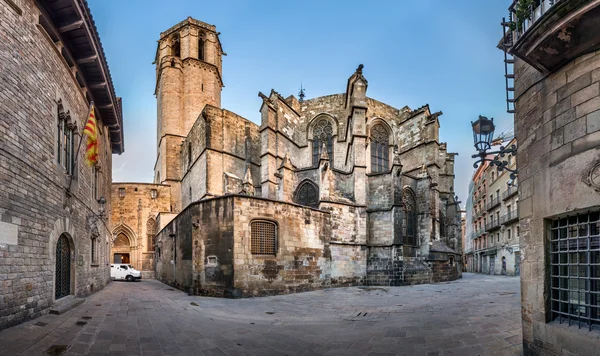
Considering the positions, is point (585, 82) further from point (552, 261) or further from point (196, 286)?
point (196, 286)

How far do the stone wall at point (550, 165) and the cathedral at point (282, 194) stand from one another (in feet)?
32.0

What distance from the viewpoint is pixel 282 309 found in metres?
9.96

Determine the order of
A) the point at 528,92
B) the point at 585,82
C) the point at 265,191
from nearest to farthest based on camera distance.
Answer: the point at 585,82
the point at 528,92
the point at 265,191

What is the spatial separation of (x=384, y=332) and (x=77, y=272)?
9.63 metres

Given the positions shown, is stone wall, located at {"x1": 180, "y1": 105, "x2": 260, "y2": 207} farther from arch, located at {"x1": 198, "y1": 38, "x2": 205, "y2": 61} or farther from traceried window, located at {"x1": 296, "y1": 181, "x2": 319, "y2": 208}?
arch, located at {"x1": 198, "y1": 38, "x2": 205, "y2": 61}

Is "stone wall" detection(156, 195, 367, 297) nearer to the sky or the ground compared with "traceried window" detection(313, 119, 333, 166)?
nearer to the ground

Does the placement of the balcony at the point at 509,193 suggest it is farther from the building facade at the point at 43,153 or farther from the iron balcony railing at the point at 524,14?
the building facade at the point at 43,153

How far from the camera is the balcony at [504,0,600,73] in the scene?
11.7 feet

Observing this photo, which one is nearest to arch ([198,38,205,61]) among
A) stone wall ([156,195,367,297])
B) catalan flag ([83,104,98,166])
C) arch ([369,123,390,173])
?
arch ([369,123,390,173])

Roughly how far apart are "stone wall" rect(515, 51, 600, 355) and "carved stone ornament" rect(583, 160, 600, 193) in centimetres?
1

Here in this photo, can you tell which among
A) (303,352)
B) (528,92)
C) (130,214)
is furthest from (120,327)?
(130,214)

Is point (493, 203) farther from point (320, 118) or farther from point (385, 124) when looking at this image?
point (320, 118)

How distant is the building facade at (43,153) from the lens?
6.50 meters

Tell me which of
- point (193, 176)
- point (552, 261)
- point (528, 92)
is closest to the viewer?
point (552, 261)
